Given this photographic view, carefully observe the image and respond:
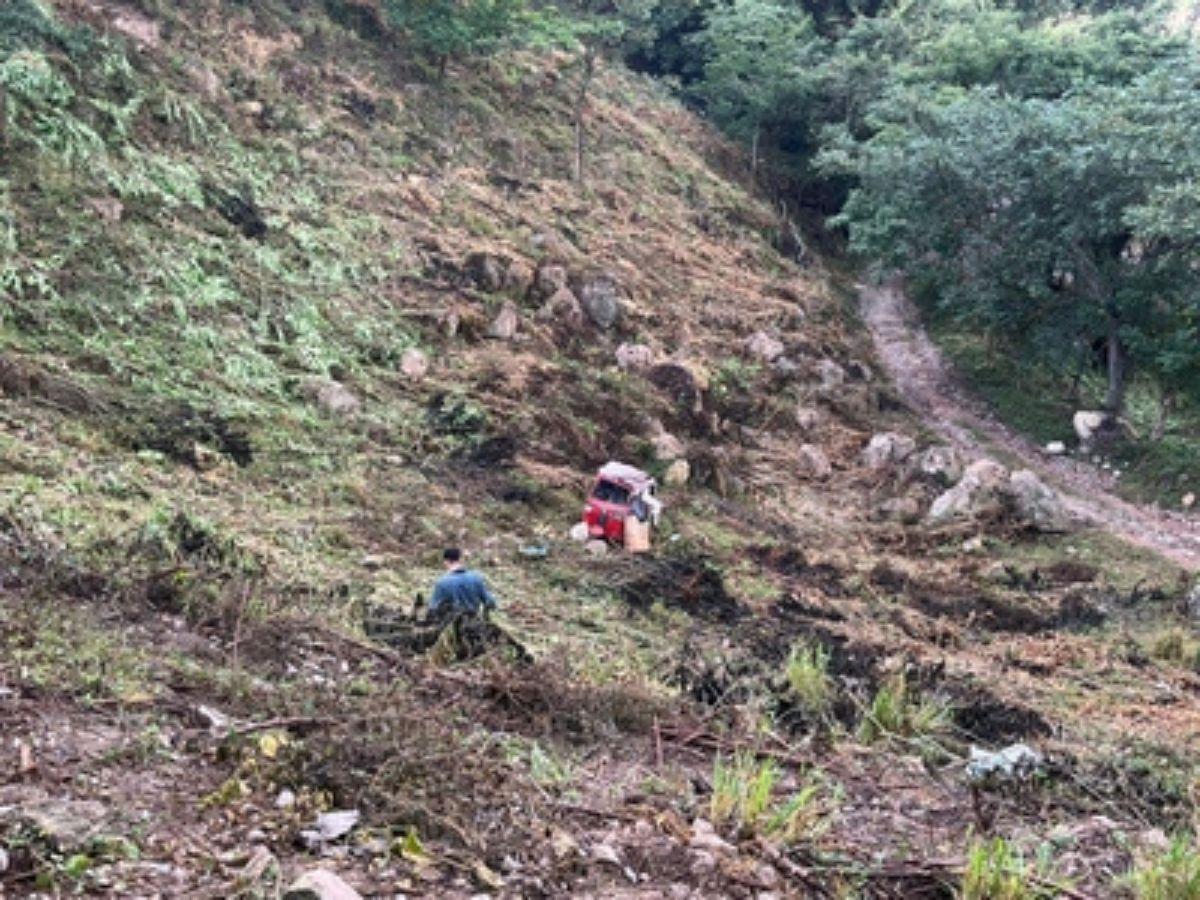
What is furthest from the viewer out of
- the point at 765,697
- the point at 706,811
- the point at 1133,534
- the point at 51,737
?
the point at 1133,534

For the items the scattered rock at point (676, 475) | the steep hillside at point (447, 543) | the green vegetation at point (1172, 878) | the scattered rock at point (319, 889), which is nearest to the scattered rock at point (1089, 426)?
the steep hillside at point (447, 543)

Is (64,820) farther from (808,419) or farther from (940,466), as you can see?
(808,419)

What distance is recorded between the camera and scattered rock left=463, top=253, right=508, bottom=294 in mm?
13371

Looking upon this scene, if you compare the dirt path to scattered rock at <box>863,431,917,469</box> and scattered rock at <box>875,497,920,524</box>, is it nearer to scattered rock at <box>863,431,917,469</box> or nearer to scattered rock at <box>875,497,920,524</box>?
scattered rock at <box>863,431,917,469</box>

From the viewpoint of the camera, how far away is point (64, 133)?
34.4 ft

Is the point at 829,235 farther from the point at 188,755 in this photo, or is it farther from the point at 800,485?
the point at 188,755

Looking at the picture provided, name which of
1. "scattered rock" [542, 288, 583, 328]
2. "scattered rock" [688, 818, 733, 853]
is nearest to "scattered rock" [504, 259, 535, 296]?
"scattered rock" [542, 288, 583, 328]

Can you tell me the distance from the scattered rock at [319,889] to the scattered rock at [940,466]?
1049cm

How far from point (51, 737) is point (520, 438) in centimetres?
712

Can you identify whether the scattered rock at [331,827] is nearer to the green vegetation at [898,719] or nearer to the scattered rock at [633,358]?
the green vegetation at [898,719]

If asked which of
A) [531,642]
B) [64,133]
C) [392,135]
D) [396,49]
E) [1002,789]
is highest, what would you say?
[396,49]

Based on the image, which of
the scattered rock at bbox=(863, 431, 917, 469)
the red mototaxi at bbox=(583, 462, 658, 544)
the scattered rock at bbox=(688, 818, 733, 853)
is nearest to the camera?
the scattered rock at bbox=(688, 818, 733, 853)

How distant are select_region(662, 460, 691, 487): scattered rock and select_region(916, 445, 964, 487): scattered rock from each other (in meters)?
3.24

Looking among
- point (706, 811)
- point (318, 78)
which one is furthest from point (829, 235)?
point (706, 811)
